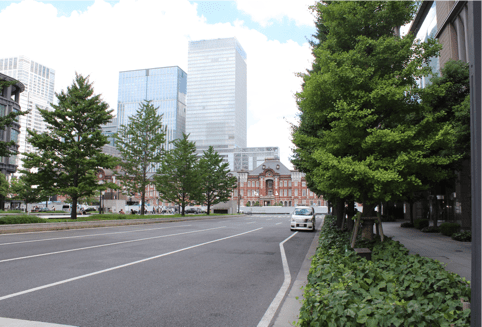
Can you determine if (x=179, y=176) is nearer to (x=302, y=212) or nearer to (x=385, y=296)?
(x=302, y=212)

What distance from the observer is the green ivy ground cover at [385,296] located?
319cm

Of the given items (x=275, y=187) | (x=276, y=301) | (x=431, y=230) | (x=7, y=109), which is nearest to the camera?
(x=276, y=301)

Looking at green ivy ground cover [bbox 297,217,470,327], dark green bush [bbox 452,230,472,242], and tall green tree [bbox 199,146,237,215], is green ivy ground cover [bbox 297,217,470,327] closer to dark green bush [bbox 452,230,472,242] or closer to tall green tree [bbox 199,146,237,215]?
dark green bush [bbox 452,230,472,242]

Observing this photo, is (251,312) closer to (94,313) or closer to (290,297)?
(290,297)

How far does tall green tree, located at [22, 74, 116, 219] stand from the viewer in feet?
77.0

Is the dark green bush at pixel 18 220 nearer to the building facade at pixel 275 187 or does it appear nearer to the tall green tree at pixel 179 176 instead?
the tall green tree at pixel 179 176

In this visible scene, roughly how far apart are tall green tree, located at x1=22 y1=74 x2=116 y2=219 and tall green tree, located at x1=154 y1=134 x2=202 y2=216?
16186 millimetres

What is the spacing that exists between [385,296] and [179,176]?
134 feet

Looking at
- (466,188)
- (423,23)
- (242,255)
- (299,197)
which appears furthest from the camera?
(299,197)

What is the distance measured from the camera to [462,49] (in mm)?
18625

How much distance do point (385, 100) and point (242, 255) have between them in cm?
670

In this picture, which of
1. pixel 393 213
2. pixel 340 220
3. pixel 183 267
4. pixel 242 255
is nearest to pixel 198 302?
pixel 183 267

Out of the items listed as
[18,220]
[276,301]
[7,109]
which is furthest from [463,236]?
[7,109]

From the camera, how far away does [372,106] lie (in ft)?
31.3
